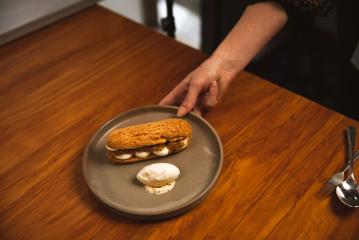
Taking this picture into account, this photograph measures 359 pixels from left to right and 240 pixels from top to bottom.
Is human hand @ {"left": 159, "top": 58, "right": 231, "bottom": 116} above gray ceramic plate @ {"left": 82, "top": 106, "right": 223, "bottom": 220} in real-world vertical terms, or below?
above

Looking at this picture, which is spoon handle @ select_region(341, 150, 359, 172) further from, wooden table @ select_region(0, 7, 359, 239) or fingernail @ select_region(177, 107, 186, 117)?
fingernail @ select_region(177, 107, 186, 117)

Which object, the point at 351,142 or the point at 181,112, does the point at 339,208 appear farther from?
the point at 181,112

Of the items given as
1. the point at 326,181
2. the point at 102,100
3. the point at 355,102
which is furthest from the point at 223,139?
the point at 355,102

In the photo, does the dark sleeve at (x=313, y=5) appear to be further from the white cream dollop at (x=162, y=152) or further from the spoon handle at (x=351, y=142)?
the white cream dollop at (x=162, y=152)

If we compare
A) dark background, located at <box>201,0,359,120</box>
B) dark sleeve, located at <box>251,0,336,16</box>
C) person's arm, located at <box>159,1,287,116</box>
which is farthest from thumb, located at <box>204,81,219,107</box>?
dark background, located at <box>201,0,359,120</box>

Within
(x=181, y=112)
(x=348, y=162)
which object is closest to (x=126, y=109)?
(x=181, y=112)

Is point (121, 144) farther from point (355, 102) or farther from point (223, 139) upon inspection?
point (355, 102)
